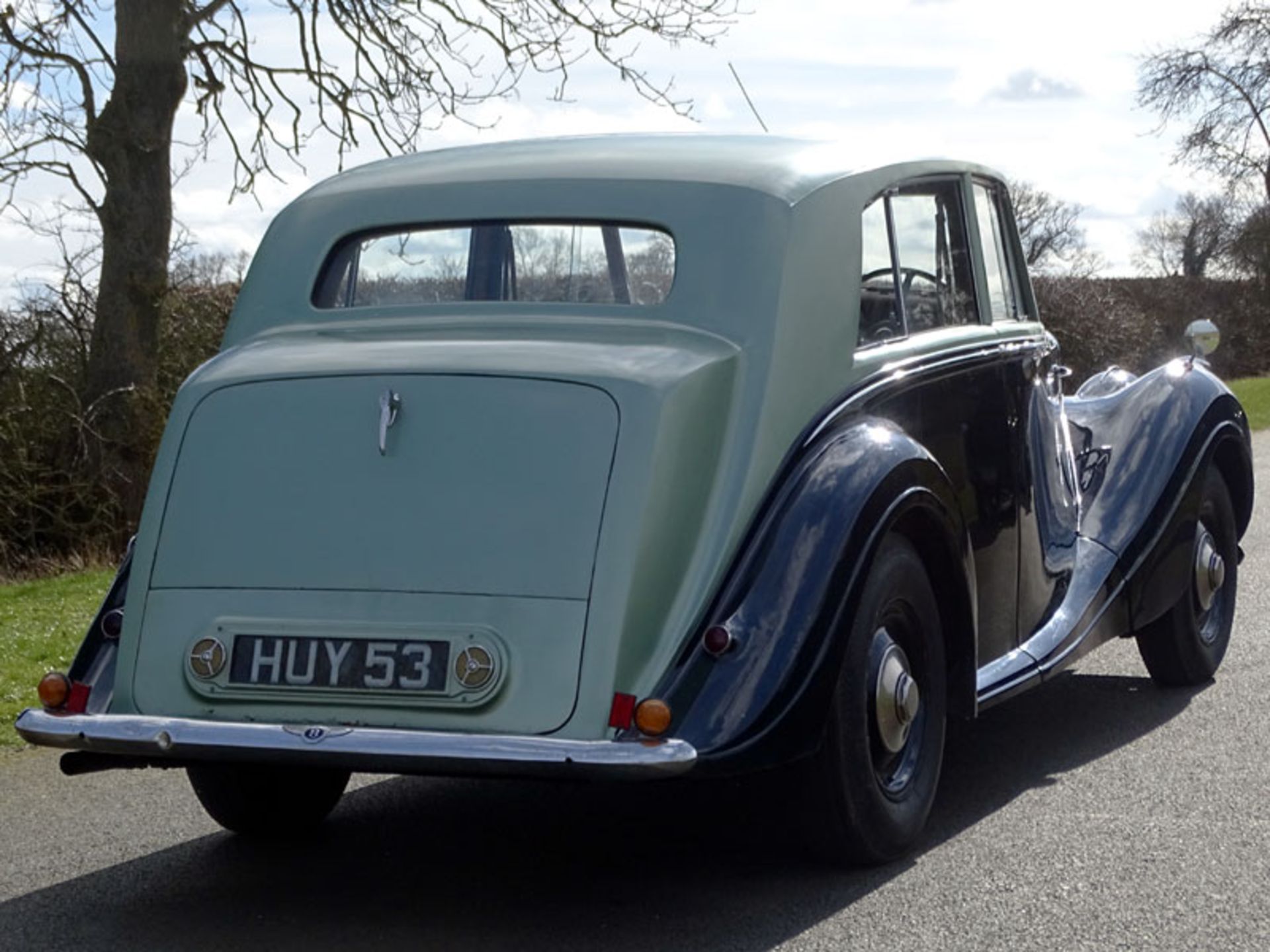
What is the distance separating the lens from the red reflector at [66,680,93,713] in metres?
4.59

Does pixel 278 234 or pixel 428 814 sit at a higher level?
pixel 278 234

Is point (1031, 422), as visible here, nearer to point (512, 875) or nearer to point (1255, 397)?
point (512, 875)

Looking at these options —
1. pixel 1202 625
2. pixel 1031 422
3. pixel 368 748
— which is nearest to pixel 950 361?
pixel 1031 422

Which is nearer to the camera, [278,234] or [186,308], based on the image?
[278,234]

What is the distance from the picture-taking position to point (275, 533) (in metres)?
4.52

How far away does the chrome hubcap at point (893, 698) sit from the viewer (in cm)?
470

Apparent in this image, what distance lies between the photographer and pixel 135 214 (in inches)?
535

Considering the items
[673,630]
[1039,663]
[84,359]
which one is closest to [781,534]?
[673,630]

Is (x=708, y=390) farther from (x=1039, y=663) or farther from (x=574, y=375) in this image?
(x=1039, y=663)

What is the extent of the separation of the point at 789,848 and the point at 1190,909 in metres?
1.05

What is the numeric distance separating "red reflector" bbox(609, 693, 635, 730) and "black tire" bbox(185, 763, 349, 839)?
3.76 ft

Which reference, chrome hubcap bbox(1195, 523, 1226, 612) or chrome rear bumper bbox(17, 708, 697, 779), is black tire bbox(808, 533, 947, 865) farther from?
chrome hubcap bbox(1195, 523, 1226, 612)

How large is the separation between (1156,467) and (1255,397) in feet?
60.6

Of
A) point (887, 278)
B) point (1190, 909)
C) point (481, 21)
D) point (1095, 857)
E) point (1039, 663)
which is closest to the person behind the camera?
point (1190, 909)
